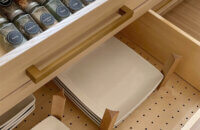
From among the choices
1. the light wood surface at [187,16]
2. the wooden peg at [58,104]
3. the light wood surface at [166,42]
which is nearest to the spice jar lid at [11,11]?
the wooden peg at [58,104]

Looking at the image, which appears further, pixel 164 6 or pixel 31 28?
pixel 164 6

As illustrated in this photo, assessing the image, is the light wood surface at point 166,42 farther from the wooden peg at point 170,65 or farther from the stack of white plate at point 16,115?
the stack of white plate at point 16,115

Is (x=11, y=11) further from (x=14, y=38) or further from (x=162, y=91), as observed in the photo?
(x=162, y=91)

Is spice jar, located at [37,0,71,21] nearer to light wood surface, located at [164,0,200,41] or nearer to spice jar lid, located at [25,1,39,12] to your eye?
spice jar lid, located at [25,1,39,12]

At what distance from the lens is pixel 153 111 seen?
987 mm

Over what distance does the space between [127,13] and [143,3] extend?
0.52 feet

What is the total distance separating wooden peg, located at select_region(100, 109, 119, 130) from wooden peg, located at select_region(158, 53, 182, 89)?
0.89 ft

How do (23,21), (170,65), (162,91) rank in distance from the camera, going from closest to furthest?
(23,21) → (170,65) → (162,91)

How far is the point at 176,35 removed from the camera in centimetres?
96

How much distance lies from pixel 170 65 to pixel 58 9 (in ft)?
1.34

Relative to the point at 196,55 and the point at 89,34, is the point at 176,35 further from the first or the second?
the point at 89,34

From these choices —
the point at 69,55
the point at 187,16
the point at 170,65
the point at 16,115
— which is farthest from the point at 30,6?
the point at 187,16

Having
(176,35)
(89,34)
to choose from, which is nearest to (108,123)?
(89,34)

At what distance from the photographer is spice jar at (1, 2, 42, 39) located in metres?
0.71
